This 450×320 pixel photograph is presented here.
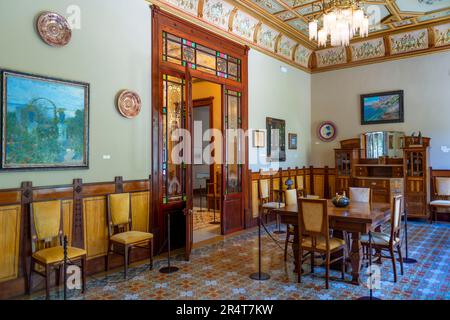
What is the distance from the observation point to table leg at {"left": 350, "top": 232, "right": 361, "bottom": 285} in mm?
4012

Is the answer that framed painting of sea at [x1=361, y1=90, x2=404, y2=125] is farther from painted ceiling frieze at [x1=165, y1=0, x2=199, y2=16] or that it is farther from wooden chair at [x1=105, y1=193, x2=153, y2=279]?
wooden chair at [x1=105, y1=193, x2=153, y2=279]

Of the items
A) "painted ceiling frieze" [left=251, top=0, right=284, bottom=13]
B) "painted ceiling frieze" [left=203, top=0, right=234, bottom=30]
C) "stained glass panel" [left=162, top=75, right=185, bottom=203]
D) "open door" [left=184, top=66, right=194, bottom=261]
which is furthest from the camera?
"painted ceiling frieze" [left=251, top=0, right=284, bottom=13]

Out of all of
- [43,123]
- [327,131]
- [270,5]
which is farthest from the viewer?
[327,131]

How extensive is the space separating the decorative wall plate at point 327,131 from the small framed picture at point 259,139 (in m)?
2.57

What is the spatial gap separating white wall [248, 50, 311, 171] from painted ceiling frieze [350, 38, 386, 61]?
4.54ft

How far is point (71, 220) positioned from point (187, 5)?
386 centimetres

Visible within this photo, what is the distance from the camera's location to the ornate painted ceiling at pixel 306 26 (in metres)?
6.35

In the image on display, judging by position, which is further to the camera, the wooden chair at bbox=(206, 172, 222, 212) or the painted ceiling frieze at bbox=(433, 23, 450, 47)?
the wooden chair at bbox=(206, 172, 222, 212)

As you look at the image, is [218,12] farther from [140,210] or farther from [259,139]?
[140,210]

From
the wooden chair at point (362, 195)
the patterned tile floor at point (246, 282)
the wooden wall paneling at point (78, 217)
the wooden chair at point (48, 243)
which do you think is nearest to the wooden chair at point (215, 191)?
the patterned tile floor at point (246, 282)

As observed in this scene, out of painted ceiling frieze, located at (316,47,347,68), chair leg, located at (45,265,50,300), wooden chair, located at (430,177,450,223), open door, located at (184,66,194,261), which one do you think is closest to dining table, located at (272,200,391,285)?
open door, located at (184,66,194,261)

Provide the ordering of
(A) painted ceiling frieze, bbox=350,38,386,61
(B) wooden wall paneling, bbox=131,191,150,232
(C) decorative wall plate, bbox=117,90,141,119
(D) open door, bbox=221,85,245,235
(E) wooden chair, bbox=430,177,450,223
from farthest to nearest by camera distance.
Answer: (A) painted ceiling frieze, bbox=350,38,386,61, (E) wooden chair, bbox=430,177,450,223, (D) open door, bbox=221,85,245,235, (B) wooden wall paneling, bbox=131,191,150,232, (C) decorative wall plate, bbox=117,90,141,119

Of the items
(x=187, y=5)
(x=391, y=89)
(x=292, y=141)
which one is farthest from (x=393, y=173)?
(x=187, y=5)

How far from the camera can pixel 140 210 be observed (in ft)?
16.3
